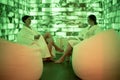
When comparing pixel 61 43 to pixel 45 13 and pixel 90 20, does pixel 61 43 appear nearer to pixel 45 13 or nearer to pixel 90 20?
pixel 45 13

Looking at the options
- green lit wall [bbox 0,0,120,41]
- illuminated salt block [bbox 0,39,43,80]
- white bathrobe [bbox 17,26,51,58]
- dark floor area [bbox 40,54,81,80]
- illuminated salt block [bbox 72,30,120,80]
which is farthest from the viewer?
green lit wall [bbox 0,0,120,41]

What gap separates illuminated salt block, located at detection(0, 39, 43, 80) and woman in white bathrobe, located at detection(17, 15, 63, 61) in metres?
1.23

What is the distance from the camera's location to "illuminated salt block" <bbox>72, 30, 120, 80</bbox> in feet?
8.13

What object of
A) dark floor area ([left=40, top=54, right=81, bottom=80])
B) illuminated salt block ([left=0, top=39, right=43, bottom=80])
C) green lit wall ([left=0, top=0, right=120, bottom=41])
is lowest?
dark floor area ([left=40, top=54, right=81, bottom=80])

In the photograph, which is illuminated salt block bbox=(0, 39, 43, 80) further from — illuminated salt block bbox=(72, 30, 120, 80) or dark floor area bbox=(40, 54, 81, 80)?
illuminated salt block bbox=(72, 30, 120, 80)

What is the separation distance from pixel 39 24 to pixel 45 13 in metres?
0.35

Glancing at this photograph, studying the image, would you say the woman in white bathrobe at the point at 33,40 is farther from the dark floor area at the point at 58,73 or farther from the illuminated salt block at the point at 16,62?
the illuminated salt block at the point at 16,62

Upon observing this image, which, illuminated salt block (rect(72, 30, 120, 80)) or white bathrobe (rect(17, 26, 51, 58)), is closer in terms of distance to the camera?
illuminated salt block (rect(72, 30, 120, 80))

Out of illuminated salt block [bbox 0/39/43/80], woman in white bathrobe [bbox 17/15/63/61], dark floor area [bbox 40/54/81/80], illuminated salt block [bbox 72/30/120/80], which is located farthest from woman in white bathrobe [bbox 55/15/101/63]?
illuminated salt block [bbox 0/39/43/80]

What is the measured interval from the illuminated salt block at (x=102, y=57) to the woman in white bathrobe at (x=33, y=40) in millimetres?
1368

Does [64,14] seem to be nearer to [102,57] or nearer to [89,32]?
[89,32]

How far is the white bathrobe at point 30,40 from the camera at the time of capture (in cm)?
384

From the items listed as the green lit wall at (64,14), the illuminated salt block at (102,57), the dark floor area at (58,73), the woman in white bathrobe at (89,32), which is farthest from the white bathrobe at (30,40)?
the green lit wall at (64,14)

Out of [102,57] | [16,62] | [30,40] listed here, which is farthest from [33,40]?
[102,57]
